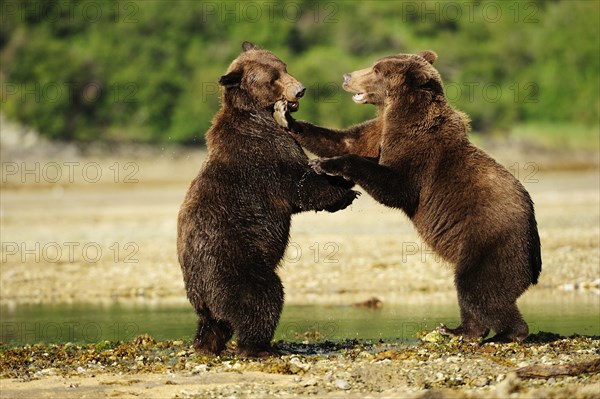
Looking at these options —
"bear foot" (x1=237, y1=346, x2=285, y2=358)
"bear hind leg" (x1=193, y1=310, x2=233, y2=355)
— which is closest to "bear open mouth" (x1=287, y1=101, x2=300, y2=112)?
"bear hind leg" (x1=193, y1=310, x2=233, y2=355)

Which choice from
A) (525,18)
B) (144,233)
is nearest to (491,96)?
(525,18)

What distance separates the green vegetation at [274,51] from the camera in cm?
4469

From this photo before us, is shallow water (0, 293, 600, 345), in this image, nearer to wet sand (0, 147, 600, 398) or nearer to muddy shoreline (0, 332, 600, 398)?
wet sand (0, 147, 600, 398)

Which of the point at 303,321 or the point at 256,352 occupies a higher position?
the point at 303,321

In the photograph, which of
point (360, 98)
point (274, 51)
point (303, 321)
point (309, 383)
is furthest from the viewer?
point (274, 51)

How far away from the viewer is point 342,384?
7965 millimetres

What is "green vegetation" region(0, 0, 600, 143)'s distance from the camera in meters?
44.7

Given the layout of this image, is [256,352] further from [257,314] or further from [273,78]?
[273,78]

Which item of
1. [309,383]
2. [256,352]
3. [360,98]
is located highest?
[360,98]

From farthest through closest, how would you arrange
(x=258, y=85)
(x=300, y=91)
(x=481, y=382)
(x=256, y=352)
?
(x=258, y=85)
(x=300, y=91)
(x=256, y=352)
(x=481, y=382)

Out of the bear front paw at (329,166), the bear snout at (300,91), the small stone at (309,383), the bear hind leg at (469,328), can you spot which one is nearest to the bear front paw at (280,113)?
the bear snout at (300,91)

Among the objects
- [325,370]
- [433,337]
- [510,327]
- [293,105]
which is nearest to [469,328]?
[433,337]

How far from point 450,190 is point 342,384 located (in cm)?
220

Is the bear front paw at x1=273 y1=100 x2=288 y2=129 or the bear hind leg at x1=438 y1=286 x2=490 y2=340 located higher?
the bear front paw at x1=273 y1=100 x2=288 y2=129
